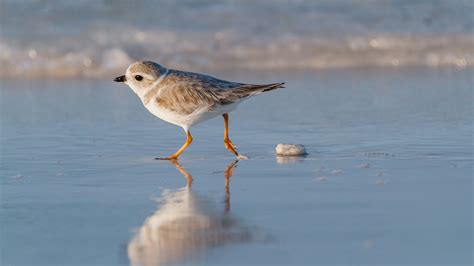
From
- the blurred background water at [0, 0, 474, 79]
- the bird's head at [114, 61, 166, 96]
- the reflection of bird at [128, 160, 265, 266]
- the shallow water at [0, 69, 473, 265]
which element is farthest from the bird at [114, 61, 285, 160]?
the blurred background water at [0, 0, 474, 79]

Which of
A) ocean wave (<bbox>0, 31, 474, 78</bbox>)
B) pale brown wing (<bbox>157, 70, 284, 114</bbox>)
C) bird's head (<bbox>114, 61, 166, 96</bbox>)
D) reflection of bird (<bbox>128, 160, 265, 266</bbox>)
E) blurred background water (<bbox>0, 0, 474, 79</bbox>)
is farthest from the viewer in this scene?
blurred background water (<bbox>0, 0, 474, 79</bbox>)

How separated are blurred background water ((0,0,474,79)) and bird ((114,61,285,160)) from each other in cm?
473

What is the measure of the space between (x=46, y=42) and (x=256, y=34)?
9.84 feet

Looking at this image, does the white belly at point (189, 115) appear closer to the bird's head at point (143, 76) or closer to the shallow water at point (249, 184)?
the bird's head at point (143, 76)

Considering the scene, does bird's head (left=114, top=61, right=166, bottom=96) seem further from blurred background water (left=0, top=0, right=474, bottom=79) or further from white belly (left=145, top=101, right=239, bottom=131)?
blurred background water (left=0, top=0, right=474, bottom=79)

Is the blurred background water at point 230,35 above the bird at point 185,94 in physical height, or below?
above

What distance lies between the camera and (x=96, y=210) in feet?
13.3

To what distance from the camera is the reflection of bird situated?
326 cm

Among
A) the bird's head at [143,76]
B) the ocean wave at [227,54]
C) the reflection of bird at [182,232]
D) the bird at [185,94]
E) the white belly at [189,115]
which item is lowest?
the reflection of bird at [182,232]

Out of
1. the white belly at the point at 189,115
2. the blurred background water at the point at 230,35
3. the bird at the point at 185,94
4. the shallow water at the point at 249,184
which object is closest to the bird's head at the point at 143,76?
the bird at the point at 185,94

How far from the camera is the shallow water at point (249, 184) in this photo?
11.0 feet

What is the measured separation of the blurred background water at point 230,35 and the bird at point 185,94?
473 centimetres

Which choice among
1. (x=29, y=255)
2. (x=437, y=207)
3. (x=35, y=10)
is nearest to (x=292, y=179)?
(x=437, y=207)

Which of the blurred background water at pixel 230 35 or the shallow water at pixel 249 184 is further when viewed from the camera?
the blurred background water at pixel 230 35
